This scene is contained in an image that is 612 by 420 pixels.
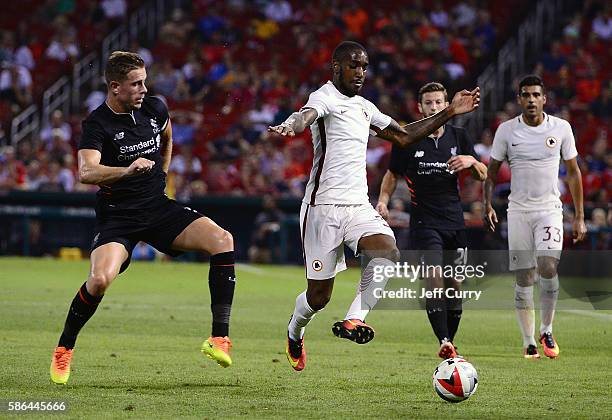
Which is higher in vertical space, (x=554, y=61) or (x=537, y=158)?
(x=554, y=61)

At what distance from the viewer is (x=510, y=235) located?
11.6 meters

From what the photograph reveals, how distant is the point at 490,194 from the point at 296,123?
11.8 ft

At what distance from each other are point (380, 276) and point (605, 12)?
61.7 feet

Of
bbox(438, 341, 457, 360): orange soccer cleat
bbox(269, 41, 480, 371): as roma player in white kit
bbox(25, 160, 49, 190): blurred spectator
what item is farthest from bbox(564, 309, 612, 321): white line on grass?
bbox(25, 160, 49, 190): blurred spectator

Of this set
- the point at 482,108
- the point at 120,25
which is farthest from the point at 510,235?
the point at 120,25

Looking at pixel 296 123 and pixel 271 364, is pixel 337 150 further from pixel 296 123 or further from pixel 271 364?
pixel 271 364

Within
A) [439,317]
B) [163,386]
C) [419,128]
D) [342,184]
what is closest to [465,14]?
[439,317]

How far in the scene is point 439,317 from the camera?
34.3 ft

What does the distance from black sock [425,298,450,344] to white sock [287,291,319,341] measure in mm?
1429

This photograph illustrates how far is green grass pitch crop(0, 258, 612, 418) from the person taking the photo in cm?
774

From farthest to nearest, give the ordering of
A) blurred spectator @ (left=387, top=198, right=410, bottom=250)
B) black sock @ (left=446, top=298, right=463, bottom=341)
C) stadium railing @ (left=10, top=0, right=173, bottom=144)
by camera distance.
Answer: stadium railing @ (left=10, top=0, right=173, bottom=144) → blurred spectator @ (left=387, top=198, right=410, bottom=250) → black sock @ (left=446, top=298, right=463, bottom=341)

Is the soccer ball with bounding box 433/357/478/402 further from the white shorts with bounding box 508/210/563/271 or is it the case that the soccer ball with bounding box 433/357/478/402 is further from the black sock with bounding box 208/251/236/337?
the white shorts with bounding box 508/210/563/271

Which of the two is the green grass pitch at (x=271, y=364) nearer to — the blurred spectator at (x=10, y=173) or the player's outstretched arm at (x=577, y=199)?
the player's outstretched arm at (x=577, y=199)

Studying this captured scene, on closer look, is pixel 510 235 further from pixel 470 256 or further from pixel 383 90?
pixel 383 90
